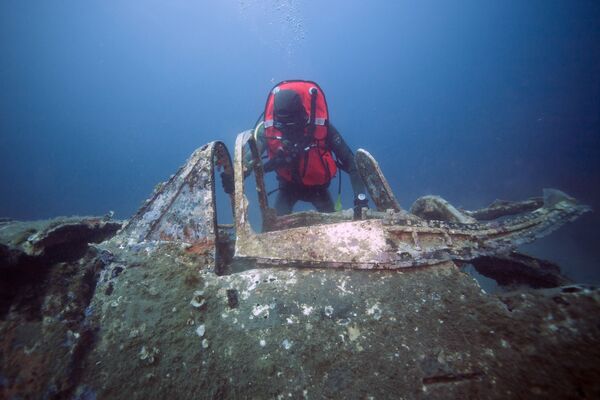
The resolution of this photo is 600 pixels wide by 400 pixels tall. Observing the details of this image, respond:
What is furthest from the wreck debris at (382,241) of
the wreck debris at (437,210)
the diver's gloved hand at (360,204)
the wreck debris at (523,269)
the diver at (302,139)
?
the diver at (302,139)

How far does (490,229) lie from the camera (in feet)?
6.56

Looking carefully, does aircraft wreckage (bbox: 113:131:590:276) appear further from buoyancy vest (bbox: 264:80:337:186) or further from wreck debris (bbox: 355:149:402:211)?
buoyancy vest (bbox: 264:80:337:186)

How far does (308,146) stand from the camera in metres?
4.87

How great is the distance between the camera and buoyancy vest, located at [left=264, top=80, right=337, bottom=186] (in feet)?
15.7

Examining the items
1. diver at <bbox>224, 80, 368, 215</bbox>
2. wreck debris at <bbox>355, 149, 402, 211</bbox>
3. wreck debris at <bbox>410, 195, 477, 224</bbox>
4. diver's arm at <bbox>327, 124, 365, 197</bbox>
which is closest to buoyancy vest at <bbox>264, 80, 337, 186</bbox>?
diver at <bbox>224, 80, 368, 215</bbox>

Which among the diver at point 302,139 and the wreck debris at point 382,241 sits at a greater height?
the diver at point 302,139

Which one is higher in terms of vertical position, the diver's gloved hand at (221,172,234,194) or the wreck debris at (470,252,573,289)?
the diver's gloved hand at (221,172,234,194)

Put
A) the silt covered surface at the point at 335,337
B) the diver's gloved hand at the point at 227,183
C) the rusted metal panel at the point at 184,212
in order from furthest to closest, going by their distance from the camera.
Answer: the diver's gloved hand at the point at 227,183, the rusted metal panel at the point at 184,212, the silt covered surface at the point at 335,337

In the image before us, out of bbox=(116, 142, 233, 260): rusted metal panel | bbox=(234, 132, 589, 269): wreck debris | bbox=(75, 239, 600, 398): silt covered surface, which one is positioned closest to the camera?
bbox=(75, 239, 600, 398): silt covered surface

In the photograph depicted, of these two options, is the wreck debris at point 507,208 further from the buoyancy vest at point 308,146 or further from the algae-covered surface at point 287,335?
the buoyancy vest at point 308,146

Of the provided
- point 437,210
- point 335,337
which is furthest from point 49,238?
point 437,210

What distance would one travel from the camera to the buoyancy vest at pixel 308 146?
480 cm

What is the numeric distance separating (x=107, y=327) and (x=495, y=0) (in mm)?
78223

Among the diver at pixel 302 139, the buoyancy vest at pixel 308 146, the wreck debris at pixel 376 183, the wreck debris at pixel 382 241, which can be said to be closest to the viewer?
the wreck debris at pixel 382 241
